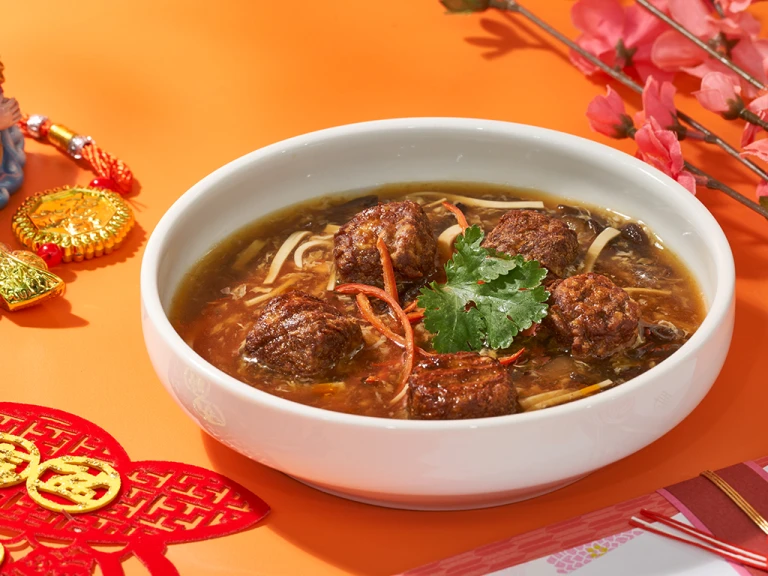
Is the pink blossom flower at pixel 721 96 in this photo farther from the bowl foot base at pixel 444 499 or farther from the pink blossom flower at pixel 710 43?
the bowl foot base at pixel 444 499

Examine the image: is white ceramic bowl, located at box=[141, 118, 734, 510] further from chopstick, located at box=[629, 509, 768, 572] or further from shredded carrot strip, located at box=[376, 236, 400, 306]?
shredded carrot strip, located at box=[376, 236, 400, 306]

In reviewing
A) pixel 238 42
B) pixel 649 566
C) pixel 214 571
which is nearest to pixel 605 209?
pixel 649 566

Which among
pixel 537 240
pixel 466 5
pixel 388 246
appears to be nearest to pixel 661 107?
pixel 537 240

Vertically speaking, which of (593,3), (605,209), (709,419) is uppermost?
(593,3)

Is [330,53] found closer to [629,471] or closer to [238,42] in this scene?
[238,42]

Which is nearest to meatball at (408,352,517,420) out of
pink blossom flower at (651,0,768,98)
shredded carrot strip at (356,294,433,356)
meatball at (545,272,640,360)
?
shredded carrot strip at (356,294,433,356)

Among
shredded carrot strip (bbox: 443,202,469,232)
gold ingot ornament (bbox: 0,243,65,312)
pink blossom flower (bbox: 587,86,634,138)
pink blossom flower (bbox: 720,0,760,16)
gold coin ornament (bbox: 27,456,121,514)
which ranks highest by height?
pink blossom flower (bbox: 720,0,760,16)
